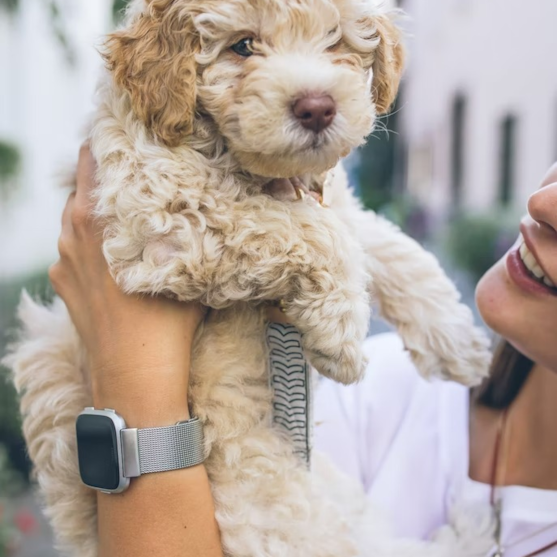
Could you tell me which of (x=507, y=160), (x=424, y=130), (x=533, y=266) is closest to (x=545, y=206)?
(x=533, y=266)

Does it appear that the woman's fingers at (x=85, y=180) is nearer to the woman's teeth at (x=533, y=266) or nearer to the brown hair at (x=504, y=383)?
the woman's teeth at (x=533, y=266)

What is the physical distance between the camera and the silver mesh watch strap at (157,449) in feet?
6.53

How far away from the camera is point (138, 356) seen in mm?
2098

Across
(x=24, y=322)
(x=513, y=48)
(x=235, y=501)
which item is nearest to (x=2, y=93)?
(x=24, y=322)

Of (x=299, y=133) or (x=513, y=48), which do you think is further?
(x=513, y=48)

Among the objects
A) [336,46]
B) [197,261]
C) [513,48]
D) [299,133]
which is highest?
[336,46]

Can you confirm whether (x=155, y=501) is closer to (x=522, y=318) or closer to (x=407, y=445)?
(x=407, y=445)

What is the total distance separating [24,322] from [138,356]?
2.60ft

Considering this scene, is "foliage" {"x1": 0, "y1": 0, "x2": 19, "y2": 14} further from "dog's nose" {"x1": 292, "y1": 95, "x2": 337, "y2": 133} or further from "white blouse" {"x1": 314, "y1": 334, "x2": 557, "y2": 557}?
"dog's nose" {"x1": 292, "y1": 95, "x2": 337, "y2": 133}

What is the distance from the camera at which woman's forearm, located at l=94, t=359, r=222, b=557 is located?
6.56 ft

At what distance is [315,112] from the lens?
1962 millimetres

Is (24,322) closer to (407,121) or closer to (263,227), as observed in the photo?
(263,227)

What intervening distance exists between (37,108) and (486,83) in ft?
39.8

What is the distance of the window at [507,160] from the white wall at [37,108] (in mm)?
9861
